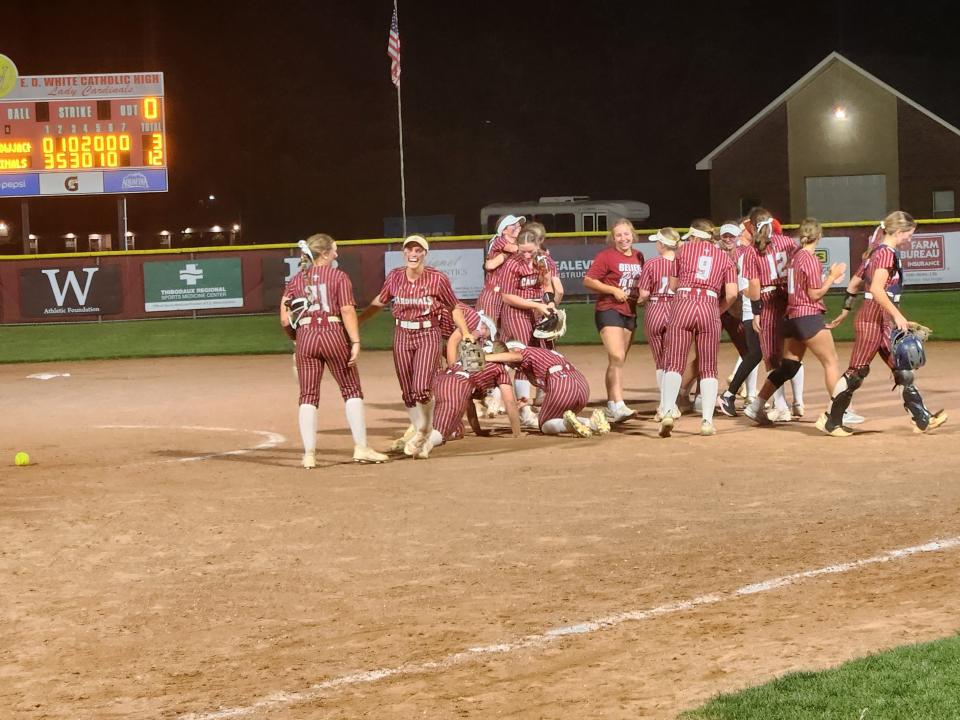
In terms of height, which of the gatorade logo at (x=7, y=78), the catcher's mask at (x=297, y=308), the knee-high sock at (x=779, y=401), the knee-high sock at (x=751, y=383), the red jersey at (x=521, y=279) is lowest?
the knee-high sock at (x=779, y=401)

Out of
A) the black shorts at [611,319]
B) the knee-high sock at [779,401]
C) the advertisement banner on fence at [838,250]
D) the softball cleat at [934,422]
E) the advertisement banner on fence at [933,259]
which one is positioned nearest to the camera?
the softball cleat at [934,422]

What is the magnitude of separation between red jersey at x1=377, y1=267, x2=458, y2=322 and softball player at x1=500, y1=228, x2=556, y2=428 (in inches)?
52.1

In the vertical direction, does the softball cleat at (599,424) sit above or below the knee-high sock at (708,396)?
below

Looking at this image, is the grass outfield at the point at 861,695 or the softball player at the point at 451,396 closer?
the grass outfield at the point at 861,695

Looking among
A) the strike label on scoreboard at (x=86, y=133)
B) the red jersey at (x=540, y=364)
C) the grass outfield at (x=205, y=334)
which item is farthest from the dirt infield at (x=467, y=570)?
the strike label on scoreboard at (x=86, y=133)

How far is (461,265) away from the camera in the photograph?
1169 inches

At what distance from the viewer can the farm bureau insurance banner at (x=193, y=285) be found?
29328mm

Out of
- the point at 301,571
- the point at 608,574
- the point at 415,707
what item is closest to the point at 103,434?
the point at 301,571

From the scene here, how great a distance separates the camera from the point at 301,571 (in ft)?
24.7

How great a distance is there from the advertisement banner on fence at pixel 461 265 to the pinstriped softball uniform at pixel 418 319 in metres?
18.0

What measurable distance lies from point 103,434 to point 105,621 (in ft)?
24.6

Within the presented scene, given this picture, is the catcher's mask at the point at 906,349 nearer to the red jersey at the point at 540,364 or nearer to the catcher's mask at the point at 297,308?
the red jersey at the point at 540,364

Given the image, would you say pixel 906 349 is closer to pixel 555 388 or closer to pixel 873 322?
pixel 873 322

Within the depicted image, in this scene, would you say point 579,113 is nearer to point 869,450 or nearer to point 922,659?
point 869,450
